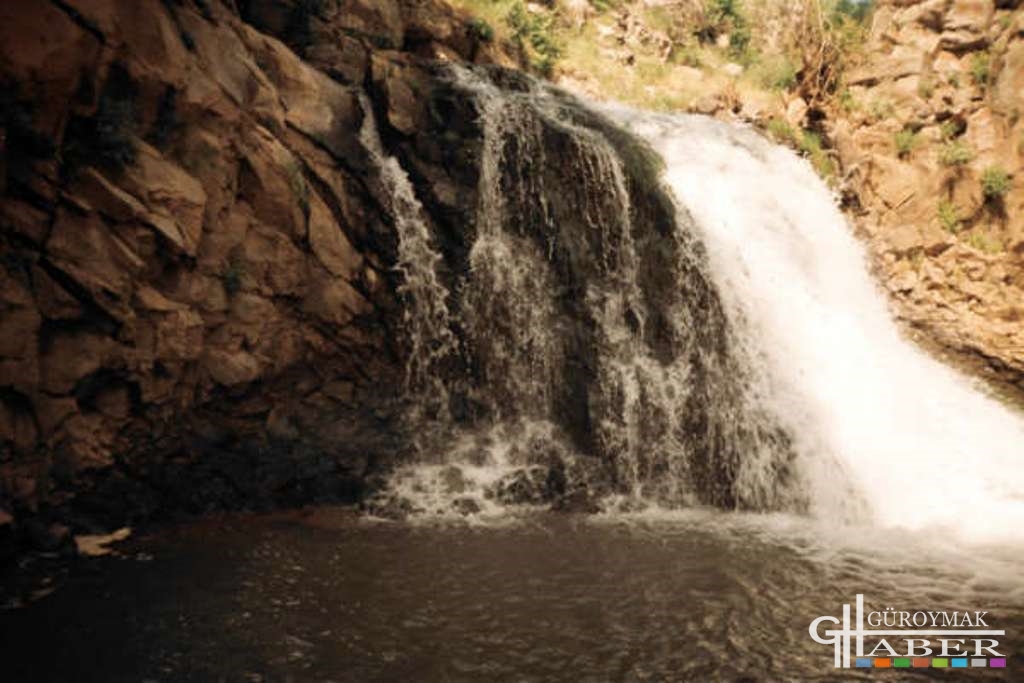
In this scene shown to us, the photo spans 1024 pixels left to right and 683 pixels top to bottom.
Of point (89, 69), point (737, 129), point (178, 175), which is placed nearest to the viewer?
point (89, 69)

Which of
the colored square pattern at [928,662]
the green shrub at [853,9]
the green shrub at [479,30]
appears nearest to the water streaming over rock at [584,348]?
the green shrub at [479,30]

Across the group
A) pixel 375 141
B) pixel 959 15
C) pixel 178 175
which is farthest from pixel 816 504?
pixel 959 15

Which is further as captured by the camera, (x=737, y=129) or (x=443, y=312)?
(x=737, y=129)

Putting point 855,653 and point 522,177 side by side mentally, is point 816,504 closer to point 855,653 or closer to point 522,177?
point 855,653

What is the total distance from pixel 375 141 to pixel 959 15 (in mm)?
16749

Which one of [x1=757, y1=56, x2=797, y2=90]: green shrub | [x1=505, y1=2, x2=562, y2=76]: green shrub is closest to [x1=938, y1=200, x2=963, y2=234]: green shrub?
[x1=757, y1=56, x2=797, y2=90]: green shrub

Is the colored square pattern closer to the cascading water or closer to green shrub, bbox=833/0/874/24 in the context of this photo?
the cascading water

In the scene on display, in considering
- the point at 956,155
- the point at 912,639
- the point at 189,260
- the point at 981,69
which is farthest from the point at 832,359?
the point at 189,260

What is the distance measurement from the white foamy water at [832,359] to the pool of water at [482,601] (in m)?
1.92

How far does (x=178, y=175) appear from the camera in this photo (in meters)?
7.73

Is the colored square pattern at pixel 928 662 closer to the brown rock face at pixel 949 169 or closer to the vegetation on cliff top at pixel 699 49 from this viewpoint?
the brown rock face at pixel 949 169

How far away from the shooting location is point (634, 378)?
10484mm

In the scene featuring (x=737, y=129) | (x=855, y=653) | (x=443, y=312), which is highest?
(x=737, y=129)

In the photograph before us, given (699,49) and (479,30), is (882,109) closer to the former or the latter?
(699,49)
